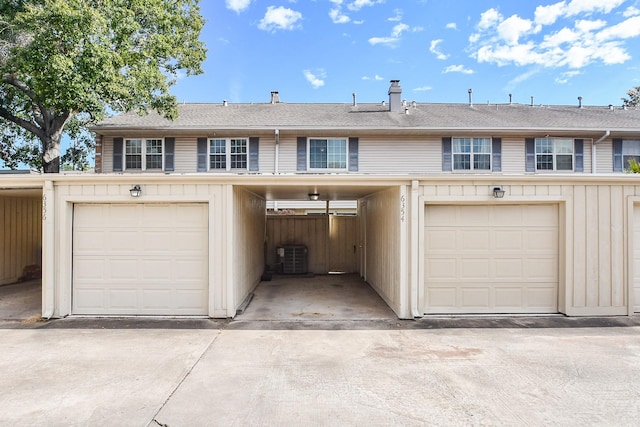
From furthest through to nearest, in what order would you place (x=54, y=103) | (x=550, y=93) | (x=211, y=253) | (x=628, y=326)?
(x=550, y=93)
(x=54, y=103)
(x=211, y=253)
(x=628, y=326)

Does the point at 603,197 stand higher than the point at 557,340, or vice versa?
the point at 603,197

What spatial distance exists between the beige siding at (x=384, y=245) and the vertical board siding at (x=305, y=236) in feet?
6.21

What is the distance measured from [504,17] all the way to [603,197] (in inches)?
489

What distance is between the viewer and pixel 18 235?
28.4 ft

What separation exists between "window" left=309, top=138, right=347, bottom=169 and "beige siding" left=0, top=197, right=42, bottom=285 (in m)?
8.12

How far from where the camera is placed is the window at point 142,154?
10359 mm

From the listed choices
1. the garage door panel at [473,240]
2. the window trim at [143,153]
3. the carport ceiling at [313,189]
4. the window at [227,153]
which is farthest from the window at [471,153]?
the window trim at [143,153]

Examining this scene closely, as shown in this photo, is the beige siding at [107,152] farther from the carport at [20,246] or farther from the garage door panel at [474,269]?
the garage door panel at [474,269]

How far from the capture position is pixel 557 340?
4562mm

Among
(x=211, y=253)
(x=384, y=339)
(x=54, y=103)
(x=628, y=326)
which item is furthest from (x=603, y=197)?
(x=54, y=103)

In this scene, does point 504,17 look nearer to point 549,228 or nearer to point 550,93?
point 550,93

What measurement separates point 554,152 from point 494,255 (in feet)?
23.4

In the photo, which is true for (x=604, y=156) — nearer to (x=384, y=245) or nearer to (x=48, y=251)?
(x=384, y=245)

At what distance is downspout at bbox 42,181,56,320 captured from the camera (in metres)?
5.44
